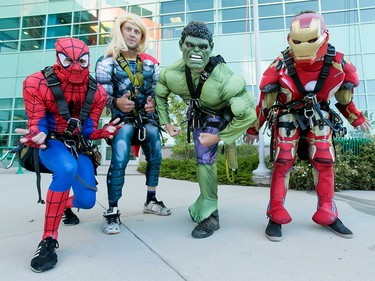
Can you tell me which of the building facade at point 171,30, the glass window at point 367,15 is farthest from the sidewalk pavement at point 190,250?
the glass window at point 367,15

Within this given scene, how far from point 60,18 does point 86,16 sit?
4.94 ft

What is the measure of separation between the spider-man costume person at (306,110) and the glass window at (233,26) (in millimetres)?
10803

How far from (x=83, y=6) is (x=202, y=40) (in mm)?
14684

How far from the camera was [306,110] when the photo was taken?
2184mm

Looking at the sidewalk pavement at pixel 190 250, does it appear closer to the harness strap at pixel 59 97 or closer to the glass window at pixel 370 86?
the harness strap at pixel 59 97

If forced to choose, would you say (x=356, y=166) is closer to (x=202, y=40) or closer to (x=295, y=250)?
(x=295, y=250)

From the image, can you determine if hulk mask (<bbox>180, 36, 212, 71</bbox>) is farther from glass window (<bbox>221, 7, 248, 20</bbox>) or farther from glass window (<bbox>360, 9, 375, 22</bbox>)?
glass window (<bbox>360, 9, 375, 22</bbox>)

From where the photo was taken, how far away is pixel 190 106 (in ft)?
7.48

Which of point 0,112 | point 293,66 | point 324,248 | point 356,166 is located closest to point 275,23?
point 356,166

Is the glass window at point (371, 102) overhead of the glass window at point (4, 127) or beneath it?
overhead

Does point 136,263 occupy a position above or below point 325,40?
below

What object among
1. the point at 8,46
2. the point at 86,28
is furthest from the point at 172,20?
the point at 8,46

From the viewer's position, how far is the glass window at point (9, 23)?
1480 cm

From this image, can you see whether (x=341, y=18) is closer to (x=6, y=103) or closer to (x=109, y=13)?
(x=109, y=13)
